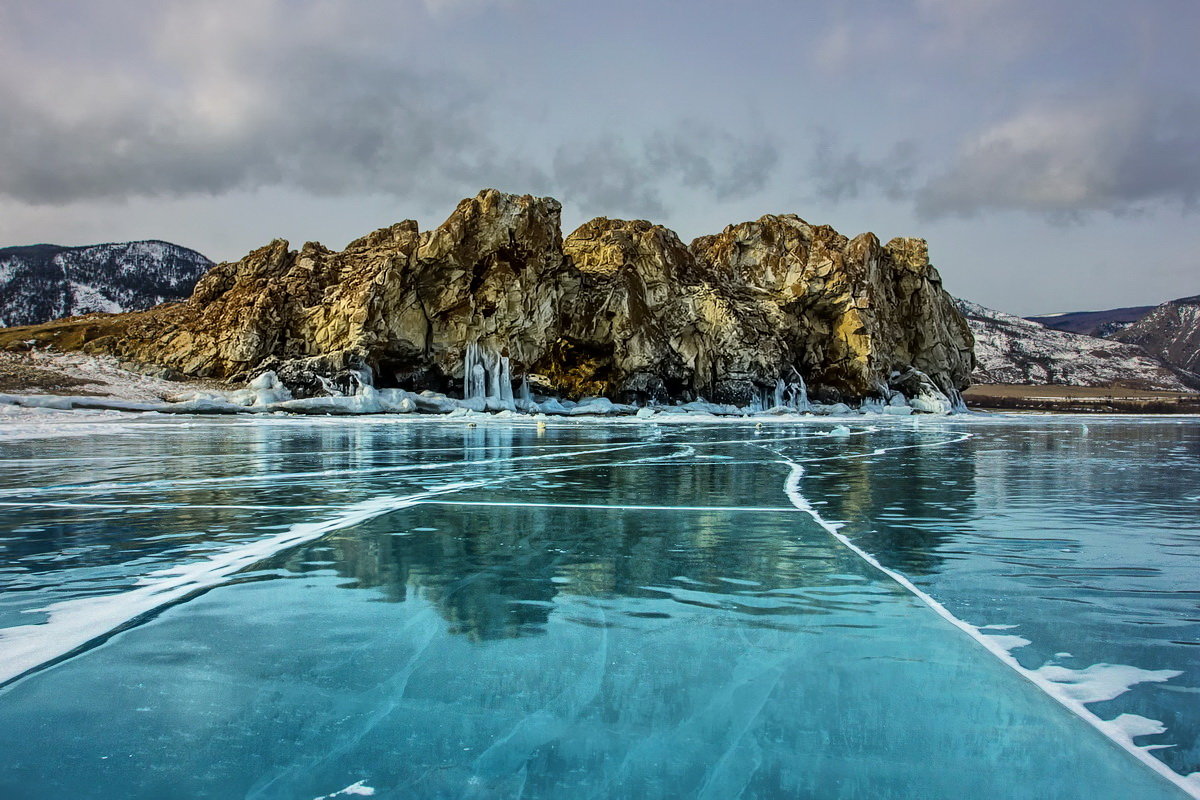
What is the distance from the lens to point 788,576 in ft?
19.0

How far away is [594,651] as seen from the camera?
4.00 metres

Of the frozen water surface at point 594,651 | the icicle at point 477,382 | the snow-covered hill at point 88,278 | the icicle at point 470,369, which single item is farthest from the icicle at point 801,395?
the snow-covered hill at point 88,278

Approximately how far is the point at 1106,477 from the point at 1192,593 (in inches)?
402

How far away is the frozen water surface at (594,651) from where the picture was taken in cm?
273

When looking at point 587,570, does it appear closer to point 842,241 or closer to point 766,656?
point 766,656

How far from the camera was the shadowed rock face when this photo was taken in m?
53.7

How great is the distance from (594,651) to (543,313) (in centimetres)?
5442

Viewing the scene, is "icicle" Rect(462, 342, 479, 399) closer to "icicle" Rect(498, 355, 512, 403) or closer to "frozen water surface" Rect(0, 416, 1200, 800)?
"icicle" Rect(498, 355, 512, 403)

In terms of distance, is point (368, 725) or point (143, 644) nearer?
point (368, 725)

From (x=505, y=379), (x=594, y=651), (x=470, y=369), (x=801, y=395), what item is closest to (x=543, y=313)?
(x=505, y=379)

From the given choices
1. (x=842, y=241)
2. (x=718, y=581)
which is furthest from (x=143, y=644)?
(x=842, y=241)

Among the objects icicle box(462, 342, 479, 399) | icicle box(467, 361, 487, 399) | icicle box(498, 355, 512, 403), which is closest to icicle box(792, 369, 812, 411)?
icicle box(498, 355, 512, 403)

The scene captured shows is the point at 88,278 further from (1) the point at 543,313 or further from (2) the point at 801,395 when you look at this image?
(2) the point at 801,395

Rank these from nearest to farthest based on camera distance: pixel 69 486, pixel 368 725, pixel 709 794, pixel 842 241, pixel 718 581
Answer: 1. pixel 709 794
2. pixel 368 725
3. pixel 718 581
4. pixel 69 486
5. pixel 842 241
